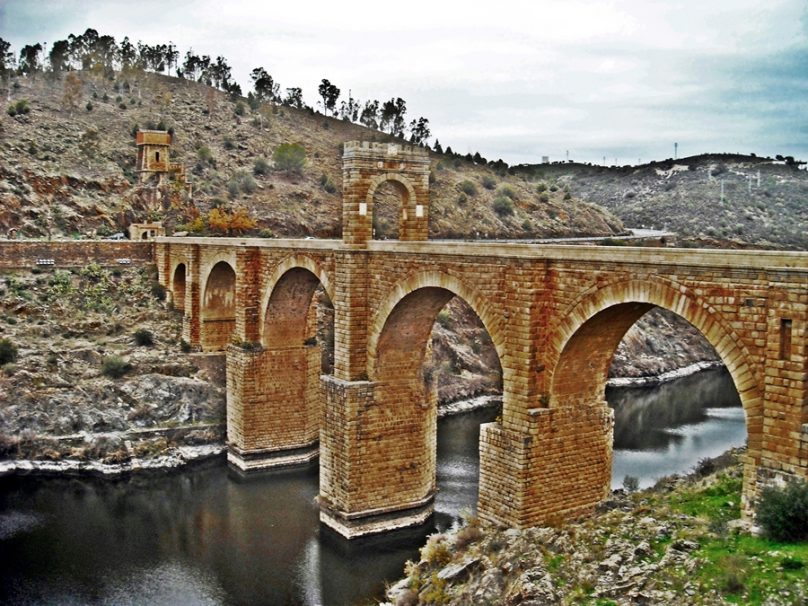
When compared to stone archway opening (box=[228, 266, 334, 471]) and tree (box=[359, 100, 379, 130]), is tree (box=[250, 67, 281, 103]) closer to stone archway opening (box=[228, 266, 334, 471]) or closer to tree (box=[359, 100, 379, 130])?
tree (box=[359, 100, 379, 130])

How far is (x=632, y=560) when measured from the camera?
32.6 feet

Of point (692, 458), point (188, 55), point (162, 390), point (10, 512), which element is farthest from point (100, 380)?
point (188, 55)

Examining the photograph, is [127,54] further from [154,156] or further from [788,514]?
[788,514]

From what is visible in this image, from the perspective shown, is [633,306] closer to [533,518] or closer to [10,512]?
[533,518]

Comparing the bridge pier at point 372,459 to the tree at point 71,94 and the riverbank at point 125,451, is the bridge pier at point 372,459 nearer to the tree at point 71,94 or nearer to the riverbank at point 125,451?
the riverbank at point 125,451

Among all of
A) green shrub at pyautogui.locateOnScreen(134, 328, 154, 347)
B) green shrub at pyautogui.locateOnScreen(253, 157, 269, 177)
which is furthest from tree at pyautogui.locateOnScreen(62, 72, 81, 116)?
green shrub at pyautogui.locateOnScreen(134, 328, 154, 347)

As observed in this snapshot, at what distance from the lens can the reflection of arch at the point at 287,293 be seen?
2138cm

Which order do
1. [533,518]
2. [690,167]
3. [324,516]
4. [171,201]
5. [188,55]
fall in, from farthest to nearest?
[690,167]
[188,55]
[171,201]
[324,516]
[533,518]

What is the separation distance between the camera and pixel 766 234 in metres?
60.8

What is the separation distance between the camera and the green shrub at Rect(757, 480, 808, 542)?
888cm

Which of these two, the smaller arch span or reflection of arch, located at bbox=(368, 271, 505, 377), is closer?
reflection of arch, located at bbox=(368, 271, 505, 377)

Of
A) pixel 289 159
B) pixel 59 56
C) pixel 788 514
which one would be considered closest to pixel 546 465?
pixel 788 514

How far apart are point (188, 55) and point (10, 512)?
2283 inches

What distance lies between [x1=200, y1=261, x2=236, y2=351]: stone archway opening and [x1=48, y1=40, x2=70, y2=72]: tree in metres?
43.9
